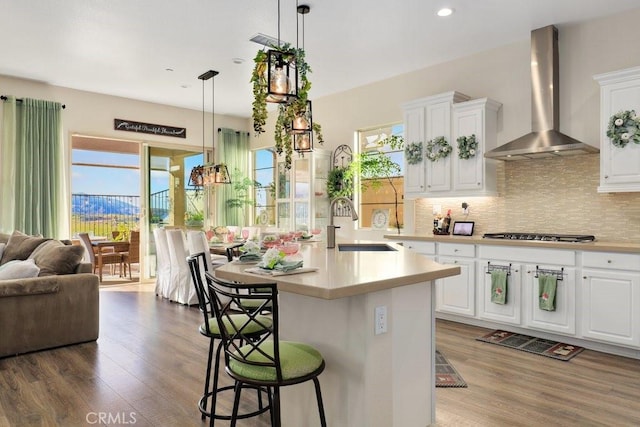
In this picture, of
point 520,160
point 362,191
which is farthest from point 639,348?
point 362,191

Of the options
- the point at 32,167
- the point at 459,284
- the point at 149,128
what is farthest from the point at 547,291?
the point at 32,167

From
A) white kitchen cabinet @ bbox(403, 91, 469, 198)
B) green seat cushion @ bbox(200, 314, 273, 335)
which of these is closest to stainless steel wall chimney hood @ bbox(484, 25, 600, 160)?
white kitchen cabinet @ bbox(403, 91, 469, 198)

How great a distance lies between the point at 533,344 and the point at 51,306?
Answer: 14.3ft

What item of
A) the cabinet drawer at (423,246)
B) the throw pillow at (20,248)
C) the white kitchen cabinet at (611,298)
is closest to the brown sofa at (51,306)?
the throw pillow at (20,248)

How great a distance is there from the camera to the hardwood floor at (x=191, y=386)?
102 inches

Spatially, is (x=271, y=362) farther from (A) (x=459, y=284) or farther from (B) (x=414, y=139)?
(B) (x=414, y=139)

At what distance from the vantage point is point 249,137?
8.86 m

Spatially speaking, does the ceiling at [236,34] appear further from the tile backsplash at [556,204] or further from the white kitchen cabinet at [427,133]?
the tile backsplash at [556,204]

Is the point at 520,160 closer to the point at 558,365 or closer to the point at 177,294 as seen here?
the point at 558,365

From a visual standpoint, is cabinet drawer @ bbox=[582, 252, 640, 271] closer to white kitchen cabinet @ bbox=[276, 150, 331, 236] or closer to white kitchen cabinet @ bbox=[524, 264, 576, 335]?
white kitchen cabinet @ bbox=[524, 264, 576, 335]

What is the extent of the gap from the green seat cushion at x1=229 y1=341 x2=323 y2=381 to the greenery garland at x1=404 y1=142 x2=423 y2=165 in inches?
145

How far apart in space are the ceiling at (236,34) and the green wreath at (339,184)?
132 cm

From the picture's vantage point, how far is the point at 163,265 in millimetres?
6293

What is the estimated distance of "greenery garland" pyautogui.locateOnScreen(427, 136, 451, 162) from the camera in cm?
496
